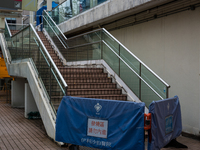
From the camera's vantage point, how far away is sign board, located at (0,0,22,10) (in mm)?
9852

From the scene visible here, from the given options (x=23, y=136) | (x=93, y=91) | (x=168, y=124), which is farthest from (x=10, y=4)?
(x=168, y=124)

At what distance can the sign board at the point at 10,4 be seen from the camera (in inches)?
388

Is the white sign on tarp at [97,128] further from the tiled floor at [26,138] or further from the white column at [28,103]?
the white column at [28,103]

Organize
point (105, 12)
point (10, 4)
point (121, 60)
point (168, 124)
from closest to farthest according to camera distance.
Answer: point (168, 124)
point (121, 60)
point (10, 4)
point (105, 12)

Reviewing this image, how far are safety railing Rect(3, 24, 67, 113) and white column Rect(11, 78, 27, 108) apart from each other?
1863 millimetres

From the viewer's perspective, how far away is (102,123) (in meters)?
5.29

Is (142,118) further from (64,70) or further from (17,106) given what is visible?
(17,106)

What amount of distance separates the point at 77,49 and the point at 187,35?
5.79 m

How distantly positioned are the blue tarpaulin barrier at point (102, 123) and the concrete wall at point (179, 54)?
4050 mm

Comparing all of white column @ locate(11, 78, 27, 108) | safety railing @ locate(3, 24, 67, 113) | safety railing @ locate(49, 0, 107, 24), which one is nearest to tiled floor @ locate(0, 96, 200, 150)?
safety railing @ locate(3, 24, 67, 113)

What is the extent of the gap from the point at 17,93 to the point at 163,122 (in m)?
11.4

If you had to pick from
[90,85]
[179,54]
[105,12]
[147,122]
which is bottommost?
[147,122]

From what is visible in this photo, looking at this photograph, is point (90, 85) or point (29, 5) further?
point (29, 5)

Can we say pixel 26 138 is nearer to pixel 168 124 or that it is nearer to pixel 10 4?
pixel 168 124
